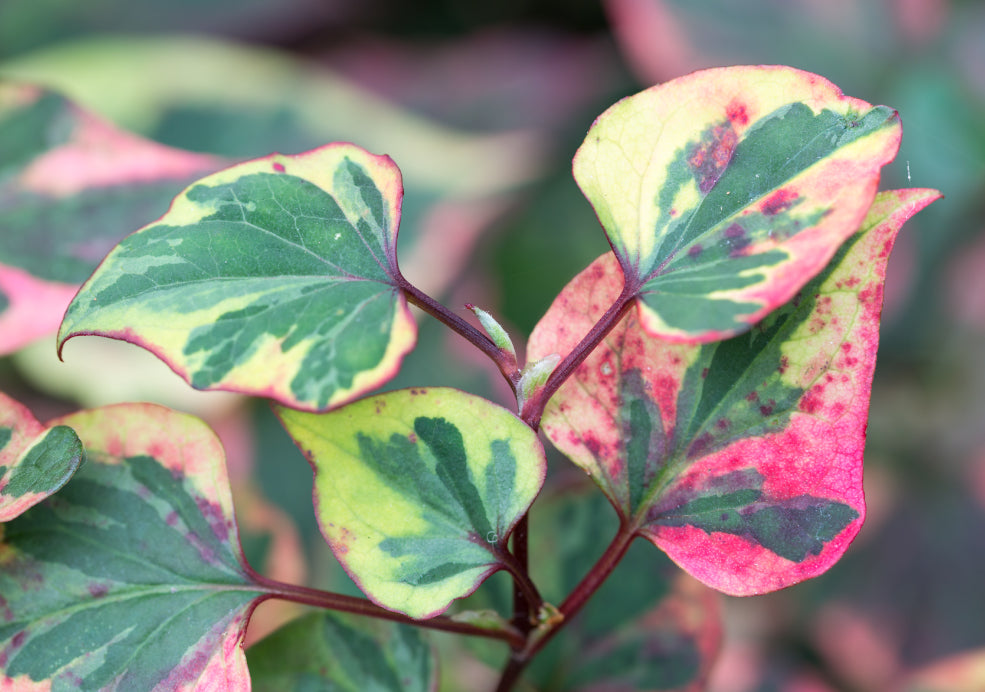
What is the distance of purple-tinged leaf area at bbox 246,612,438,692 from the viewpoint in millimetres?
385

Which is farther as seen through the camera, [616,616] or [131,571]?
[616,616]

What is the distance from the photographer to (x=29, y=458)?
0.31 m

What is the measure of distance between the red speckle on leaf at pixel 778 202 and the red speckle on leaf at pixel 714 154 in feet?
0.08

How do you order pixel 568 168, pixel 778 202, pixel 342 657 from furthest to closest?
pixel 568 168
pixel 342 657
pixel 778 202

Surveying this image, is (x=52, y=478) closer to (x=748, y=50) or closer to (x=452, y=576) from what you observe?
(x=452, y=576)

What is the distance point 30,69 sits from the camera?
3.27 ft

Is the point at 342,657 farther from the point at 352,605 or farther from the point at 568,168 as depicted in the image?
the point at 568,168

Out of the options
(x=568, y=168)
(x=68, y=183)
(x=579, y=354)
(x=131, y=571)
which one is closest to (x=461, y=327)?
(x=579, y=354)

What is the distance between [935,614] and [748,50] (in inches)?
27.0

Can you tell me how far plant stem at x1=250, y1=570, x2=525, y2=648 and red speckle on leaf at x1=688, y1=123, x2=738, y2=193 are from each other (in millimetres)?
186

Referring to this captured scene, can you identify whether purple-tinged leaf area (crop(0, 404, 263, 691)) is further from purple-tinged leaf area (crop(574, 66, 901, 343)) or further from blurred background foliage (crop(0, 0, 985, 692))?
blurred background foliage (crop(0, 0, 985, 692))

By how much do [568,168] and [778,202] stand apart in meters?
0.90

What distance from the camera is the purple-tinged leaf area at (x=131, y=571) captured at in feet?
1.04

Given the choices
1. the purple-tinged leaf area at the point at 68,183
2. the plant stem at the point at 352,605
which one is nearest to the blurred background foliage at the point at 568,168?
the purple-tinged leaf area at the point at 68,183
